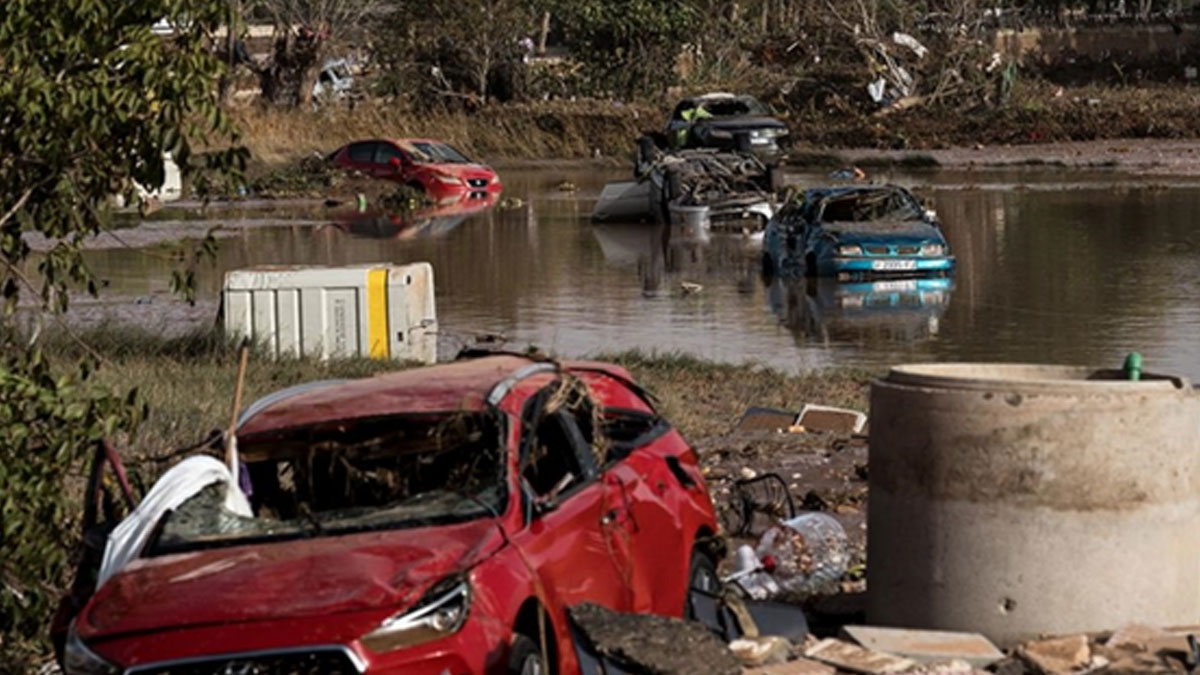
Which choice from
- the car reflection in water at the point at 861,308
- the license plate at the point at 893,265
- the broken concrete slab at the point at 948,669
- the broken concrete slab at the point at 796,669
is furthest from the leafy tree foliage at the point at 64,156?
the license plate at the point at 893,265

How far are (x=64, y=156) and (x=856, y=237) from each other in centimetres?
2127

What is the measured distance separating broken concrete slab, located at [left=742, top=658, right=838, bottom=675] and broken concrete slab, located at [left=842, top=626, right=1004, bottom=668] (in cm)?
37

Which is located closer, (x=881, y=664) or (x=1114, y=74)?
(x=881, y=664)

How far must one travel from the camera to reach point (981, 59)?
225 ft

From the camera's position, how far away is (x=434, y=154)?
5294cm

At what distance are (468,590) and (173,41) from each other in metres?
3.92

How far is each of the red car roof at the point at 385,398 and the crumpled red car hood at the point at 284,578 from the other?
0.89 metres

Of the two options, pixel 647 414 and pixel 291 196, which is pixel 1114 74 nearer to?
pixel 291 196

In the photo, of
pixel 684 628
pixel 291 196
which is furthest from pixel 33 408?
pixel 291 196

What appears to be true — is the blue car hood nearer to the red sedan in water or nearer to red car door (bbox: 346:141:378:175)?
the red sedan in water

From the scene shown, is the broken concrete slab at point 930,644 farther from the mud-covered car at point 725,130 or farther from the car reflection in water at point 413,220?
the mud-covered car at point 725,130

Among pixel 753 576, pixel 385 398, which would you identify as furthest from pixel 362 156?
pixel 385 398

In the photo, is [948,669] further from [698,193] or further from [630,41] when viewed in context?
[630,41]

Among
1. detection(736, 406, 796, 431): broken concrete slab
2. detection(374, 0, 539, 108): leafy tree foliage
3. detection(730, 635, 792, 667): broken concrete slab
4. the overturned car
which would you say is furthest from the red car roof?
detection(374, 0, 539, 108): leafy tree foliage
